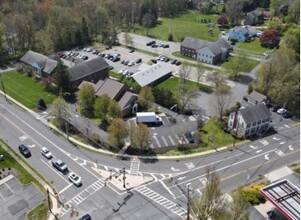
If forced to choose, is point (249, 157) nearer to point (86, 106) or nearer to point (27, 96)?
point (86, 106)

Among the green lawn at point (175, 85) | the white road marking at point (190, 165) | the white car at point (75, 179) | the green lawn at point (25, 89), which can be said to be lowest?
the green lawn at point (25, 89)

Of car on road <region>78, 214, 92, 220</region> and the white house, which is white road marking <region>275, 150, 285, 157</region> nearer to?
the white house

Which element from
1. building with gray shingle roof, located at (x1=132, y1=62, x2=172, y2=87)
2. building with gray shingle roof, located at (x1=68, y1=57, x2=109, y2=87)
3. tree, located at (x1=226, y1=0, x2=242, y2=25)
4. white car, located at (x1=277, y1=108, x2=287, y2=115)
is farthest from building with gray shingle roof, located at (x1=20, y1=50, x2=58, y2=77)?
tree, located at (x1=226, y1=0, x2=242, y2=25)

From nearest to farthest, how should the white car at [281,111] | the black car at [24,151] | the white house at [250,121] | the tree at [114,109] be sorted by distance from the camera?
the black car at [24,151], the white house at [250,121], the tree at [114,109], the white car at [281,111]

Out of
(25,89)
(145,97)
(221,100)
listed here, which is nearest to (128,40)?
(25,89)

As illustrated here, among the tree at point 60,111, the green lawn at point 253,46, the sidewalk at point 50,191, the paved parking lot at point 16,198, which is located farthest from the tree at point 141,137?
the green lawn at point 253,46

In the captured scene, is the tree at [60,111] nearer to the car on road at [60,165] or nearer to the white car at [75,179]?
the car on road at [60,165]

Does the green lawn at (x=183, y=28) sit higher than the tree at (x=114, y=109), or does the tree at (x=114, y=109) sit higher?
the tree at (x=114, y=109)
